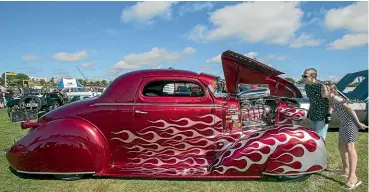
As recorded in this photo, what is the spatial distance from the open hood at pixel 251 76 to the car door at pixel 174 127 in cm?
65

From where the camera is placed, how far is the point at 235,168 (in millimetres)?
4312

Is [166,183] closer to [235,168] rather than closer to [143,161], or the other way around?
[143,161]

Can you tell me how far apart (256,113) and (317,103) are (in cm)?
107

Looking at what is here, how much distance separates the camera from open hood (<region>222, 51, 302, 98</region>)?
4738 mm

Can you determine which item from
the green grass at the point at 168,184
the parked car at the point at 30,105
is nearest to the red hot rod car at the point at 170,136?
the green grass at the point at 168,184

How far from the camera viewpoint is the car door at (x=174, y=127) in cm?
453

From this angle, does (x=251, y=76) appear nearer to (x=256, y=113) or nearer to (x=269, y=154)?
(x=256, y=113)

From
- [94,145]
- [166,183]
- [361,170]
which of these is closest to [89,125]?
[94,145]

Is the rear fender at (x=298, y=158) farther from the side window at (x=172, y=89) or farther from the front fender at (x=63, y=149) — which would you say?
the front fender at (x=63, y=149)

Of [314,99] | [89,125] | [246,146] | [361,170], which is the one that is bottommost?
[361,170]

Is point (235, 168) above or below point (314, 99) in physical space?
below

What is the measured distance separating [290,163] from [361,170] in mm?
1720

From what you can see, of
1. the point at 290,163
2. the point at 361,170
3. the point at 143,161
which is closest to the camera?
the point at 290,163

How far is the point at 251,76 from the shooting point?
502cm
